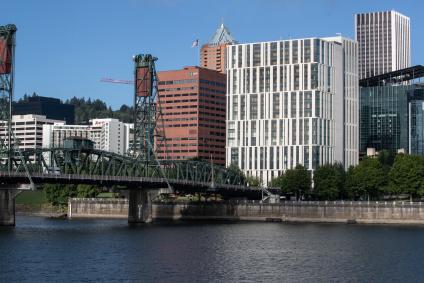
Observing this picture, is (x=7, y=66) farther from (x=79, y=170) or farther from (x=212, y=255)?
(x=212, y=255)

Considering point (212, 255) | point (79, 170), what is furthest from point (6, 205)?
point (212, 255)

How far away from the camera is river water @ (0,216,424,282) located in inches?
3659

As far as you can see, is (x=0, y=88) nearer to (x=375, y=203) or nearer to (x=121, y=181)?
(x=121, y=181)

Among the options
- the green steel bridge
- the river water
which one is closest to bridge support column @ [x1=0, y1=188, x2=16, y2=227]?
the green steel bridge

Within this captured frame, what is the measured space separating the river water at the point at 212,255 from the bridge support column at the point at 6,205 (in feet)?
27.1

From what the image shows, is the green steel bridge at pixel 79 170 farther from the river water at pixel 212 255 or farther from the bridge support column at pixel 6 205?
the river water at pixel 212 255

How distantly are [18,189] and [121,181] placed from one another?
2078 centimetres

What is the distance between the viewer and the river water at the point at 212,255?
9294 centimetres

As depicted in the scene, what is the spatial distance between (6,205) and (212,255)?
69.3 metres

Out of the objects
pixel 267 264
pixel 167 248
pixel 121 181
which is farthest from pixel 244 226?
pixel 267 264

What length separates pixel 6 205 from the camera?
170500 mm

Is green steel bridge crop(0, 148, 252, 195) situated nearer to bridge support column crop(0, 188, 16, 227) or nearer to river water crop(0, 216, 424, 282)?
bridge support column crop(0, 188, 16, 227)

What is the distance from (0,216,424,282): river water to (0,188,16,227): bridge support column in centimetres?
825

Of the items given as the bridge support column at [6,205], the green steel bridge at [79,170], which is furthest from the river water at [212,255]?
the green steel bridge at [79,170]
